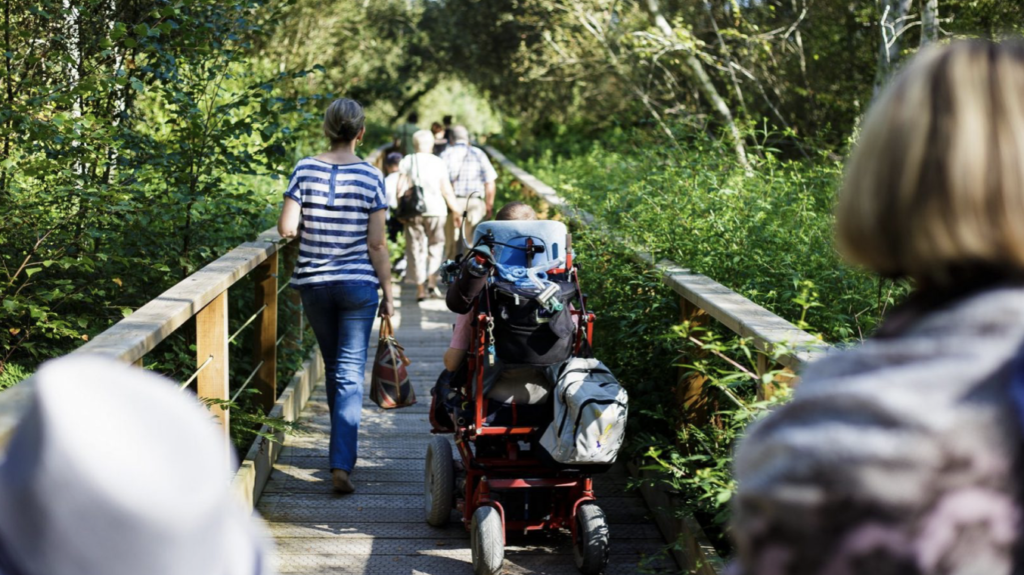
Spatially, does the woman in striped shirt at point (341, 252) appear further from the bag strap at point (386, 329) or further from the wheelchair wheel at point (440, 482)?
the wheelchair wheel at point (440, 482)

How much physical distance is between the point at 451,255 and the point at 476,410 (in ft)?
25.8

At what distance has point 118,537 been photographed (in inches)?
40.4

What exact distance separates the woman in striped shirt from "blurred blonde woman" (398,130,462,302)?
490cm

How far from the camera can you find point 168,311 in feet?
10.8

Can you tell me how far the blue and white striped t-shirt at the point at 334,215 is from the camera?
5.07 meters

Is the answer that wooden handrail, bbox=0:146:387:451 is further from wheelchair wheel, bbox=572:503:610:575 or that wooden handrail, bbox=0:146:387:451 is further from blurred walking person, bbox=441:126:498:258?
blurred walking person, bbox=441:126:498:258

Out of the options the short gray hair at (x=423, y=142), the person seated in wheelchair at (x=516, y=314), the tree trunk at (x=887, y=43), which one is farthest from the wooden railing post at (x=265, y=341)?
the tree trunk at (x=887, y=43)

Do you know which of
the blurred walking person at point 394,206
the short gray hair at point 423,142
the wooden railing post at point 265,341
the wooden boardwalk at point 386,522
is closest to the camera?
the wooden boardwalk at point 386,522

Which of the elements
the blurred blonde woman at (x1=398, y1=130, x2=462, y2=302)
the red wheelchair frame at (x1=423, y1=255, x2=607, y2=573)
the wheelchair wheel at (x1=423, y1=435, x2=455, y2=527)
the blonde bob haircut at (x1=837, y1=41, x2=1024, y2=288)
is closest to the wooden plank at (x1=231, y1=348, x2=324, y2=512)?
the wheelchair wheel at (x1=423, y1=435, x2=455, y2=527)

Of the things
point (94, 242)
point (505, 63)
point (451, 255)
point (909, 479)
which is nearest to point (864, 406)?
point (909, 479)

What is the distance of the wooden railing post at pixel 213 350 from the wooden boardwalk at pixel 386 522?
0.71 meters

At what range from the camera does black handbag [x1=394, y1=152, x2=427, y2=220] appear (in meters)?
10.3

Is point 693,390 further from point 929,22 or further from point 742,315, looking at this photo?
point 929,22

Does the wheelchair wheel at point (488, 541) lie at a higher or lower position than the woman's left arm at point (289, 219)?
lower
